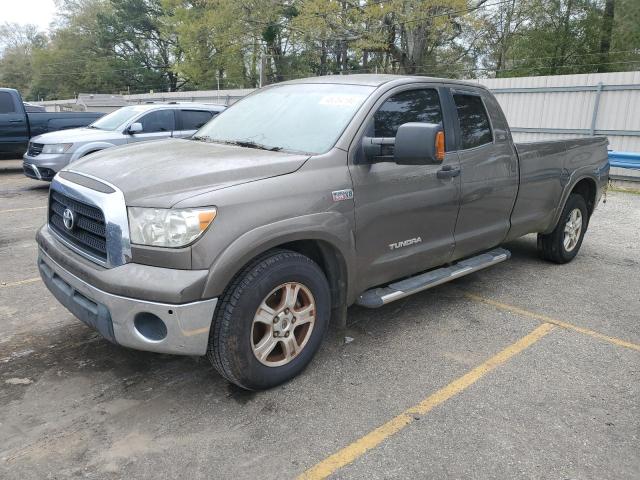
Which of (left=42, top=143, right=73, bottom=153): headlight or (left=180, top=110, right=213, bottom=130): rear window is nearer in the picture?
(left=42, top=143, right=73, bottom=153): headlight

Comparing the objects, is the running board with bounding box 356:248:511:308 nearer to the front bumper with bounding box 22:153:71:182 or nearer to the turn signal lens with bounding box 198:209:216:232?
the turn signal lens with bounding box 198:209:216:232

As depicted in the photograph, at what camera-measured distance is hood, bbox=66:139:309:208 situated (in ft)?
9.27

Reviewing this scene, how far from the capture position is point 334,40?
29.7 metres

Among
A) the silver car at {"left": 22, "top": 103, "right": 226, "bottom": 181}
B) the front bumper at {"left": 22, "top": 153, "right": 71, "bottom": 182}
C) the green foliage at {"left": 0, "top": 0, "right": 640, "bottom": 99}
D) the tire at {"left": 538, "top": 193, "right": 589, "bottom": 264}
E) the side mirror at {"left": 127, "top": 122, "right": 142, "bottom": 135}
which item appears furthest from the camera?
the green foliage at {"left": 0, "top": 0, "right": 640, "bottom": 99}

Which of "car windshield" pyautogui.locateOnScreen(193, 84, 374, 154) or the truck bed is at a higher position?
"car windshield" pyautogui.locateOnScreen(193, 84, 374, 154)

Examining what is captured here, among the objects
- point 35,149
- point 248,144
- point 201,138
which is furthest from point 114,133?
point 248,144

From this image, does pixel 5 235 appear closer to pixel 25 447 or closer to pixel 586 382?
pixel 25 447

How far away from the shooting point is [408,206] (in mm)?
3775

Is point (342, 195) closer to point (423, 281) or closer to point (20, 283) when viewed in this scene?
point (423, 281)

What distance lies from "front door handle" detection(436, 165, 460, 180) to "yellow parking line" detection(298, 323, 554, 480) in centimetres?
134

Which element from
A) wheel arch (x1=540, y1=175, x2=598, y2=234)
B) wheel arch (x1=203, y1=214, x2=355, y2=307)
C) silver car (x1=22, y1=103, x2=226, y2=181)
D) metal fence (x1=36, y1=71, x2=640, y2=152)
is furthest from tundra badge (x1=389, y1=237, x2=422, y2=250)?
metal fence (x1=36, y1=71, x2=640, y2=152)

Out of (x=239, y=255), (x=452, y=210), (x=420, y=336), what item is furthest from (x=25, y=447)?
(x=452, y=210)

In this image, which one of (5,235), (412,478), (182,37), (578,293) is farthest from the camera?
(182,37)

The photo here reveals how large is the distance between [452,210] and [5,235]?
5723 millimetres
